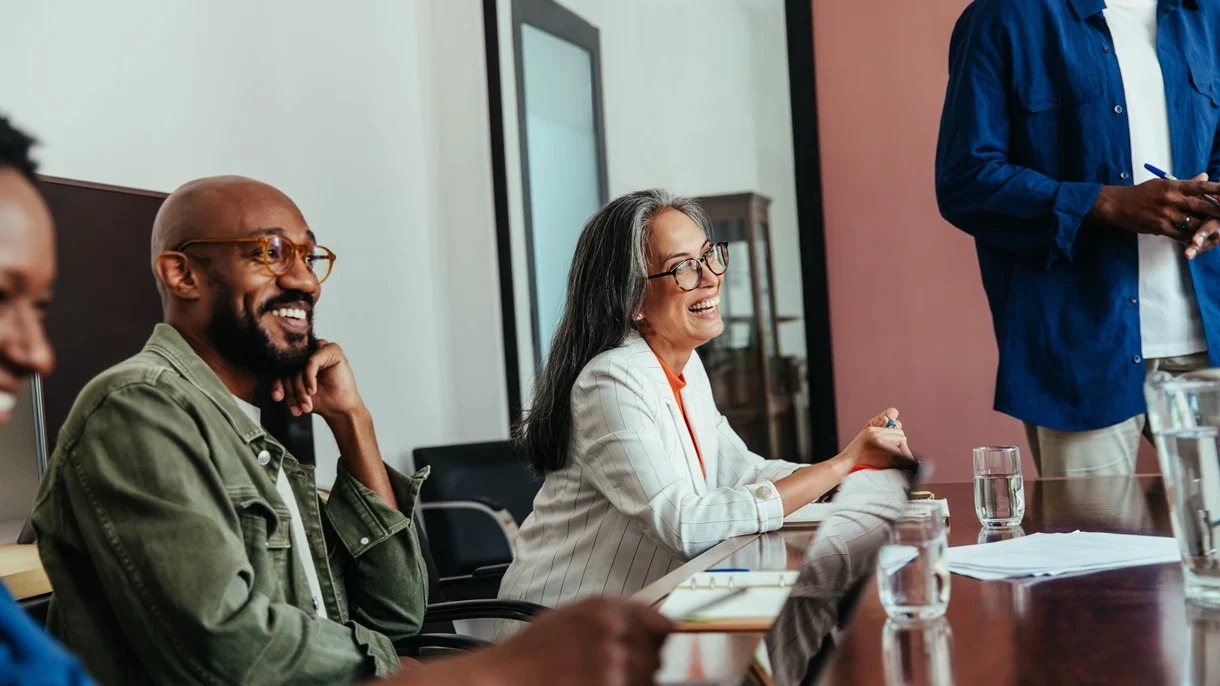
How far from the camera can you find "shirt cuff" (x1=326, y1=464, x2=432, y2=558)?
1.89 metres

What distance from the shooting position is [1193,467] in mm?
988

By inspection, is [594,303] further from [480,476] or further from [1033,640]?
[480,476]

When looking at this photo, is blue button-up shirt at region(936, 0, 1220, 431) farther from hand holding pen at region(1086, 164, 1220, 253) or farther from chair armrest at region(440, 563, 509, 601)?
chair armrest at region(440, 563, 509, 601)

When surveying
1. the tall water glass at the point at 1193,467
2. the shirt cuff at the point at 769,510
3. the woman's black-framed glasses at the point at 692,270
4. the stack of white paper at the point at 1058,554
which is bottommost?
the shirt cuff at the point at 769,510

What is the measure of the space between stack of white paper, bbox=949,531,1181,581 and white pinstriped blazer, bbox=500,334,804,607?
52 cm

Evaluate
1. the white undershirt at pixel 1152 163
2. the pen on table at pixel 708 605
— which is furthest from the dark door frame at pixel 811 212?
the pen on table at pixel 708 605

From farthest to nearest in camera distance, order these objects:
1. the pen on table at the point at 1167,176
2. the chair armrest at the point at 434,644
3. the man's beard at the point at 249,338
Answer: the pen on table at the point at 1167,176
the man's beard at the point at 249,338
the chair armrest at the point at 434,644

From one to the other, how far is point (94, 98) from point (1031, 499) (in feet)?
8.13

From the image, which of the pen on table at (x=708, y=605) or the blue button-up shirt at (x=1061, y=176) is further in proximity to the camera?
the blue button-up shirt at (x=1061, y=176)

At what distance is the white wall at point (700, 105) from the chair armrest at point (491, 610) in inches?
98.6

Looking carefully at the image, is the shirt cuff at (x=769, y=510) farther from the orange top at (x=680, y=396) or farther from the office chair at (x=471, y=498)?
the office chair at (x=471, y=498)

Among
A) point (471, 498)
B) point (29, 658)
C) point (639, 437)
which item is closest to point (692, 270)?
point (639, 437)

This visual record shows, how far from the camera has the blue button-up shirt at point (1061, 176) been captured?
7.23 feet

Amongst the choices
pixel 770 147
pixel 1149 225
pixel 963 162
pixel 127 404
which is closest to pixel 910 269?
pixel 770 147
